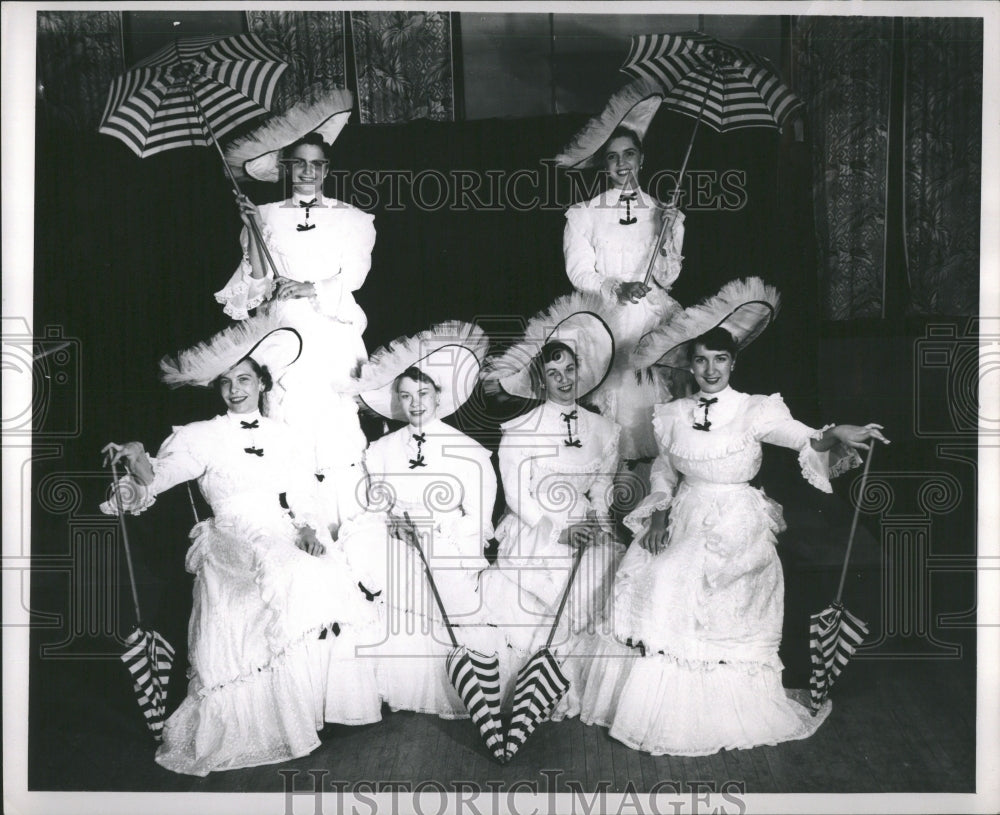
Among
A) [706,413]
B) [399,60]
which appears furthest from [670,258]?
[399,60]

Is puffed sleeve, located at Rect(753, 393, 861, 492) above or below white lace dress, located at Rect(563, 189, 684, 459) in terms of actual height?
below

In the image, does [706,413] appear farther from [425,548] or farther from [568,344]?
[425,548]

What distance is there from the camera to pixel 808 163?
13.9 feet

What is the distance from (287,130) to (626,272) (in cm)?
134

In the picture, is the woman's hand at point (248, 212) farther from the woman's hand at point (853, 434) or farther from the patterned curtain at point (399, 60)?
the woman's hand at point (853, 434)

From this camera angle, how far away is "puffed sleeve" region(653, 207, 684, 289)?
14.0ft

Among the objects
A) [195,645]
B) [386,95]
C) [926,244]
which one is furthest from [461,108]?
[195,645]

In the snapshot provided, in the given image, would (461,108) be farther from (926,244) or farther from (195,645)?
(195,645)

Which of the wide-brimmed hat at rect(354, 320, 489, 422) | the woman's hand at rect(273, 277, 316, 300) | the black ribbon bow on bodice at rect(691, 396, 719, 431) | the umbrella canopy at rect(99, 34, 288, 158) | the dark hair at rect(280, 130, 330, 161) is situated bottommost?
the black ribbon bow on bodice at rect(691, 396, 719, 431)

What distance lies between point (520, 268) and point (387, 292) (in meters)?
0.49

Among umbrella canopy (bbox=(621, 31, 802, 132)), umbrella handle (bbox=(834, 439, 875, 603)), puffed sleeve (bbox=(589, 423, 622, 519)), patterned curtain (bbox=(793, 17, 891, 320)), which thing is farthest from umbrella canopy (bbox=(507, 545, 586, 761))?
umbrella canopy (bbox=(621, 31, 802, 132))

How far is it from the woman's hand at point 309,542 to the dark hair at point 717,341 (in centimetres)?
153

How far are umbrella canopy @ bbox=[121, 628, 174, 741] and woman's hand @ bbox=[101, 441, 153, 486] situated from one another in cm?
57

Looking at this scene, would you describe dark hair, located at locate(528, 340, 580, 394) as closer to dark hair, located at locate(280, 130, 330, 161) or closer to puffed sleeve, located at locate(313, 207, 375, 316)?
puffed sleeve, located at locate(313, 207, 375, 316)
